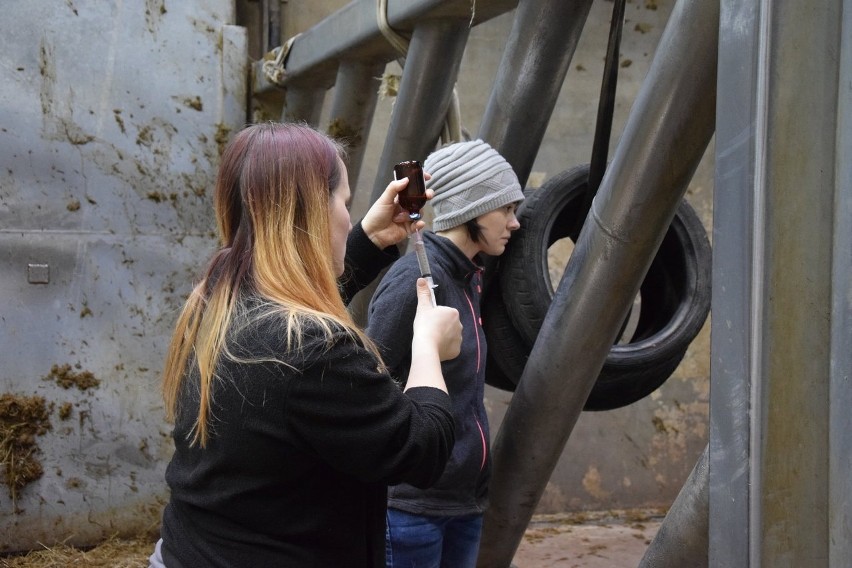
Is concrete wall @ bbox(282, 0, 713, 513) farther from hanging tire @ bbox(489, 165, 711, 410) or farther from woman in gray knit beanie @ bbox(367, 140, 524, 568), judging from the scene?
woman in gray knit beanie @ bbox(367, 140, 524, 568)

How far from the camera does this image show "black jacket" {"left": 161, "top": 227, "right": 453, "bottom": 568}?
1112mm

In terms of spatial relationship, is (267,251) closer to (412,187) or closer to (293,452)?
(293,452)

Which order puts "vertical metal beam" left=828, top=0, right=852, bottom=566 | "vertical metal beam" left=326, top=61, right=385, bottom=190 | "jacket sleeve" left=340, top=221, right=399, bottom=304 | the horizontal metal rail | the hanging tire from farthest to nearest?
1. "vertical metal beam" left=326, top=61, right=385, bottom=190
2. the hanging tire
3. the horizontal metal rail
4. "jacket sleeve" left=340, top=221, right=399, bottom=304
5. "vertical metal beam" left=828, top=0, right=852, bottom=566

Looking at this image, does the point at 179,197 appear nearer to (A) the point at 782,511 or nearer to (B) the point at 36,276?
(B) the point at 36,276

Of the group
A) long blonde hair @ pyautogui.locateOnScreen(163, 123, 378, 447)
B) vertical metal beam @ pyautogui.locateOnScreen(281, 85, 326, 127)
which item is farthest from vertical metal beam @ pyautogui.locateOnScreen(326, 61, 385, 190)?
long blonde hair @ pyautogui.locateOnScreen(163, 123, 378, 447)

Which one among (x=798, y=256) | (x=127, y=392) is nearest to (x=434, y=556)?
(x=798, y=256)

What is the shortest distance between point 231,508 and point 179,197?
9.83ft

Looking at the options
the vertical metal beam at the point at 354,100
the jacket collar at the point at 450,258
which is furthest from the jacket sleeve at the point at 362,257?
the vertical metal beam at the point at 354,100

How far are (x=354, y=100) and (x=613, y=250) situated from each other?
154 cm

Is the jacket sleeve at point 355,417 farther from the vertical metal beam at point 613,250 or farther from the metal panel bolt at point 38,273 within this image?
the metal panel bolt at point 38,273

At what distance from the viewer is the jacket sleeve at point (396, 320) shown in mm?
Answer: 1747

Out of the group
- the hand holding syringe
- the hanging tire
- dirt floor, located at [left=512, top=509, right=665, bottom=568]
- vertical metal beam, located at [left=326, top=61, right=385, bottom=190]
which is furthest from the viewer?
dirt floor, located at [left=512, top=509, right=665, bottom=568]

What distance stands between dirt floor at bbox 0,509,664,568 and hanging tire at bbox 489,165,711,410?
59.0 inches

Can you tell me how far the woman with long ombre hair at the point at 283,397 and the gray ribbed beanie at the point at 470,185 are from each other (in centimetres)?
73
